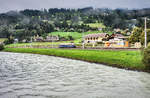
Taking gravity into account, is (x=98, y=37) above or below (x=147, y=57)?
above

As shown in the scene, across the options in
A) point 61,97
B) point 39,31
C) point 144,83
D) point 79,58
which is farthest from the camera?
point 39,31

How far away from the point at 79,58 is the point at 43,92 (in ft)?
105

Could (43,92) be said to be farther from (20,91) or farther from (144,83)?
(144,83)

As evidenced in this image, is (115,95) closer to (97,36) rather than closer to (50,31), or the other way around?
(97,36)

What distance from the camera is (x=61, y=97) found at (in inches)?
614

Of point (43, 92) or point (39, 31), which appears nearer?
point (43, 92)

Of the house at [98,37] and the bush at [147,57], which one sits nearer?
the bush at [147,57]

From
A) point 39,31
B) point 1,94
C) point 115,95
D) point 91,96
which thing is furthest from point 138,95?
point 39,31

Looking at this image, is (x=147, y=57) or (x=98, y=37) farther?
(x=98, y=37)

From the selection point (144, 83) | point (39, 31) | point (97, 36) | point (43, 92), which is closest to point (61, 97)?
point (43, 92)

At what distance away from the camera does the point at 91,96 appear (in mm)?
15914

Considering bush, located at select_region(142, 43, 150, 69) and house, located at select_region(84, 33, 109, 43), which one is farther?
house, located at select_region(84, 33, 109, 43)

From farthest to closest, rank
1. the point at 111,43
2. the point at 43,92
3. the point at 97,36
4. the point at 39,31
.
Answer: the point at 39,31, the point at 97,36, the point at 111,43, the point at 43,92

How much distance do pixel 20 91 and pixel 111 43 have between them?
68.5 m
